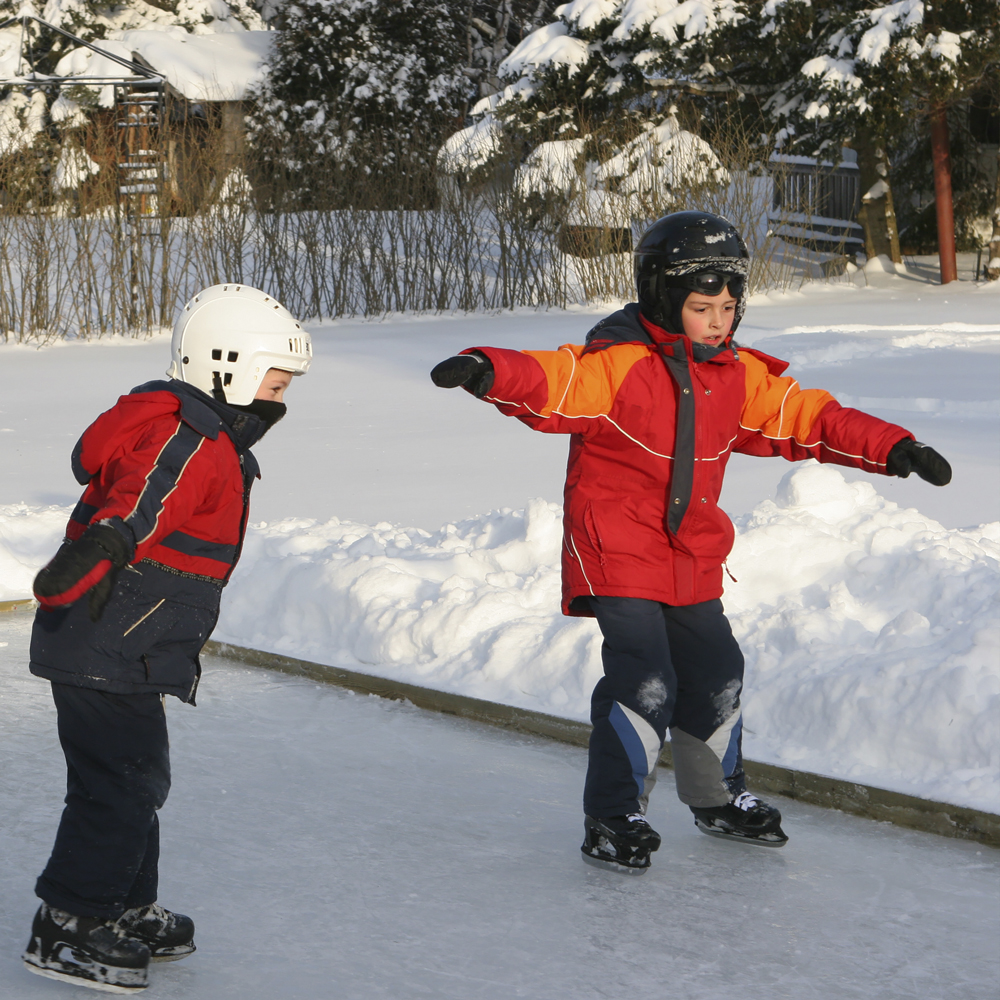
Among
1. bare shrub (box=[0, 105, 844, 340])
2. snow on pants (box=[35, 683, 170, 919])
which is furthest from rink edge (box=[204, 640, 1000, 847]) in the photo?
bare shrub (box=[0, 105, 844, 340])

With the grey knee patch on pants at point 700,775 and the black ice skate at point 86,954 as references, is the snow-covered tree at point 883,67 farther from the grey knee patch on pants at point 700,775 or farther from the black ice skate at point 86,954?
the black ice skate at point 86,954

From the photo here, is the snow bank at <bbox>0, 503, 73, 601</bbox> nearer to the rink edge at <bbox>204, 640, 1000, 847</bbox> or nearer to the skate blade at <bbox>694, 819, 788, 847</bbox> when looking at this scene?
the rink edge at <bbox>204, 640, 1000, 847</bbox>

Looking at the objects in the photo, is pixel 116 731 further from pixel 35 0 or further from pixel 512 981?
pixel 35 0

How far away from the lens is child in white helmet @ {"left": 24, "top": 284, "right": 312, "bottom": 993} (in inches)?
90.9

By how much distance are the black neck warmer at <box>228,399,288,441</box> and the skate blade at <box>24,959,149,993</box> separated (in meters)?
1.01

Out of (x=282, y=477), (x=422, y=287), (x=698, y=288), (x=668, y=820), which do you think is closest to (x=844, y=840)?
(x=668, y=820)

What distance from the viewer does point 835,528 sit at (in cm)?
462

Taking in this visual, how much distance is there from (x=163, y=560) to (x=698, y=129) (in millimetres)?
17676

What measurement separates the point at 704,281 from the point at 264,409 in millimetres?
1016

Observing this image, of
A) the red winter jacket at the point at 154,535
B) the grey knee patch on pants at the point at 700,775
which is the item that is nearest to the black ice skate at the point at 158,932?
the red winter jacket at the point at 154,535

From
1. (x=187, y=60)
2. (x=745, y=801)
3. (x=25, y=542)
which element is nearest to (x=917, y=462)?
(x=745, y=801)

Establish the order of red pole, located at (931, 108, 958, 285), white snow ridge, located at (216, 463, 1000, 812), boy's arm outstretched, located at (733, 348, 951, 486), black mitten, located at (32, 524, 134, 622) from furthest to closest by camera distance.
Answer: red pole, located at (931, 108, 958, 285)
white snow ridge, located at (216, 463, 1000, 812)
boy's arm outstretched, located at (733, 348, 951, 486)
black mitten, located at (32, 524, 134, 622)

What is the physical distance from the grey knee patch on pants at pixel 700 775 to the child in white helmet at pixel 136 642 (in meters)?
1.23

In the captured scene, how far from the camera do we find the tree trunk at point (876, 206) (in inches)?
791
